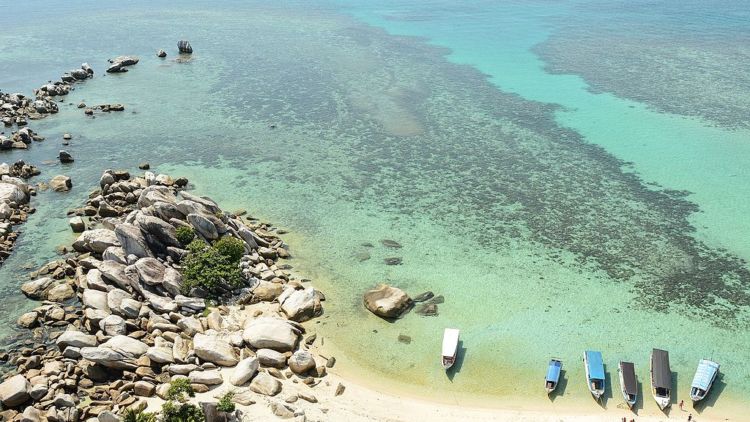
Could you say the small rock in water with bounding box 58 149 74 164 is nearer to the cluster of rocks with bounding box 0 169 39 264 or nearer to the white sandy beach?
the cluster of rocks with bounding box 0 169 39 264

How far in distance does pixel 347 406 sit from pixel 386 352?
515 centimetres

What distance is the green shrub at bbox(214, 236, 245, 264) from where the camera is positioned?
35562 mm

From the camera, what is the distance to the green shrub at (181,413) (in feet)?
77.4

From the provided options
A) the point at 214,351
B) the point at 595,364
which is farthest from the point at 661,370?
the point at 214,351

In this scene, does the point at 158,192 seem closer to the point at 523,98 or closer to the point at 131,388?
the point at 131,388

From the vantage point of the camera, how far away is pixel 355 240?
4288 cm

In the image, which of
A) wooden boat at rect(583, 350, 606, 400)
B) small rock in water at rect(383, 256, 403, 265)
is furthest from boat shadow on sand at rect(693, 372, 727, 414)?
small rock in water at rect(383, 256, 403, 265)

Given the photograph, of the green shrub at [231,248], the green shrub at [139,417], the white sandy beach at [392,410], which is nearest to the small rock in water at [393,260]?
the green shrub at [231,248]

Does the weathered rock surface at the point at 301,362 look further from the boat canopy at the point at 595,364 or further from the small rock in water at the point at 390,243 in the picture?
the boat canopy at the point at 595,364

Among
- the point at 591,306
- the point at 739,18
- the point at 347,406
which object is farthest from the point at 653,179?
the point at 739,18

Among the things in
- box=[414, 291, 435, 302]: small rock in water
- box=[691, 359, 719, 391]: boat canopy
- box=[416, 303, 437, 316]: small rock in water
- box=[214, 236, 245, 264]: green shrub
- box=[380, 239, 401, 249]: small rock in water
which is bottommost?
box=[416, 303, 437, 316]: small rock in water

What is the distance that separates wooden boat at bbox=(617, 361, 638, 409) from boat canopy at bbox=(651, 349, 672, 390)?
106 centimetres

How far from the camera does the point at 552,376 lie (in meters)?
29.0

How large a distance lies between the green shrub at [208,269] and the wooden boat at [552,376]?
1966 cm
